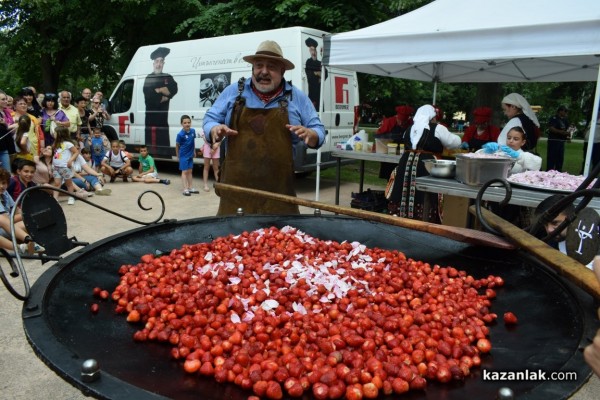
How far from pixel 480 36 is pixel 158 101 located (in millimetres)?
7534

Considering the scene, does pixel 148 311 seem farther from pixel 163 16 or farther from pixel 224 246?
pixel 163 16

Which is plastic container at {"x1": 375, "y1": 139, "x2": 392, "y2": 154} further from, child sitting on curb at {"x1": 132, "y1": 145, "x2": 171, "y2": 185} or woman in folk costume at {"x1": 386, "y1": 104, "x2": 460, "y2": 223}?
child sitting on curb at {"x1": 132, "y1": 145, "x2": 171, "y2": 185}

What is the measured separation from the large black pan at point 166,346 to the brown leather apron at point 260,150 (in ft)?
3.13

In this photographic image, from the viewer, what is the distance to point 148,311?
5.62ft

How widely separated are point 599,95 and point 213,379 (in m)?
4.82

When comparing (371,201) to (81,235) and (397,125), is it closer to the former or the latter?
(397,125)

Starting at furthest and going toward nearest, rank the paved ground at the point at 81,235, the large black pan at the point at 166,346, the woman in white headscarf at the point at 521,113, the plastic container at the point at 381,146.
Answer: the plastic container at the point at 381,146, the woman in white headscarf at the point at 521,113, the paved ground at the point at 81,235, the large black pan at the point at 166,346

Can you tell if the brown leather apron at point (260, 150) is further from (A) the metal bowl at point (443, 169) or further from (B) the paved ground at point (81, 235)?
(A) the metal bowl at point (443, 169)

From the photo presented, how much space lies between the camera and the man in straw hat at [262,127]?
3.19 metres

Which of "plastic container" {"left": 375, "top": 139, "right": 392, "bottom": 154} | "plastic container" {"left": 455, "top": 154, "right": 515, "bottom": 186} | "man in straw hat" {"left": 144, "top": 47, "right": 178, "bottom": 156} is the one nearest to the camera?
"plastic container" {"left": 455, "top": 154, "right": 515, "bottom": 186}

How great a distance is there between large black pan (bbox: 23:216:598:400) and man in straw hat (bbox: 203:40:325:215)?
3.18 feet

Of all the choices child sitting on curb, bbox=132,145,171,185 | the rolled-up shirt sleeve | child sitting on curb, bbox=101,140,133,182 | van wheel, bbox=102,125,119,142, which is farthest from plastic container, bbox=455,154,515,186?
van wheel, bbox=102,125,119,142

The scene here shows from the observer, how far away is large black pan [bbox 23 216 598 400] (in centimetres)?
121

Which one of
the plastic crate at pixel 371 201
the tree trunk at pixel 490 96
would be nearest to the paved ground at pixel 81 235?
the plastic crate at pixel 371 201
